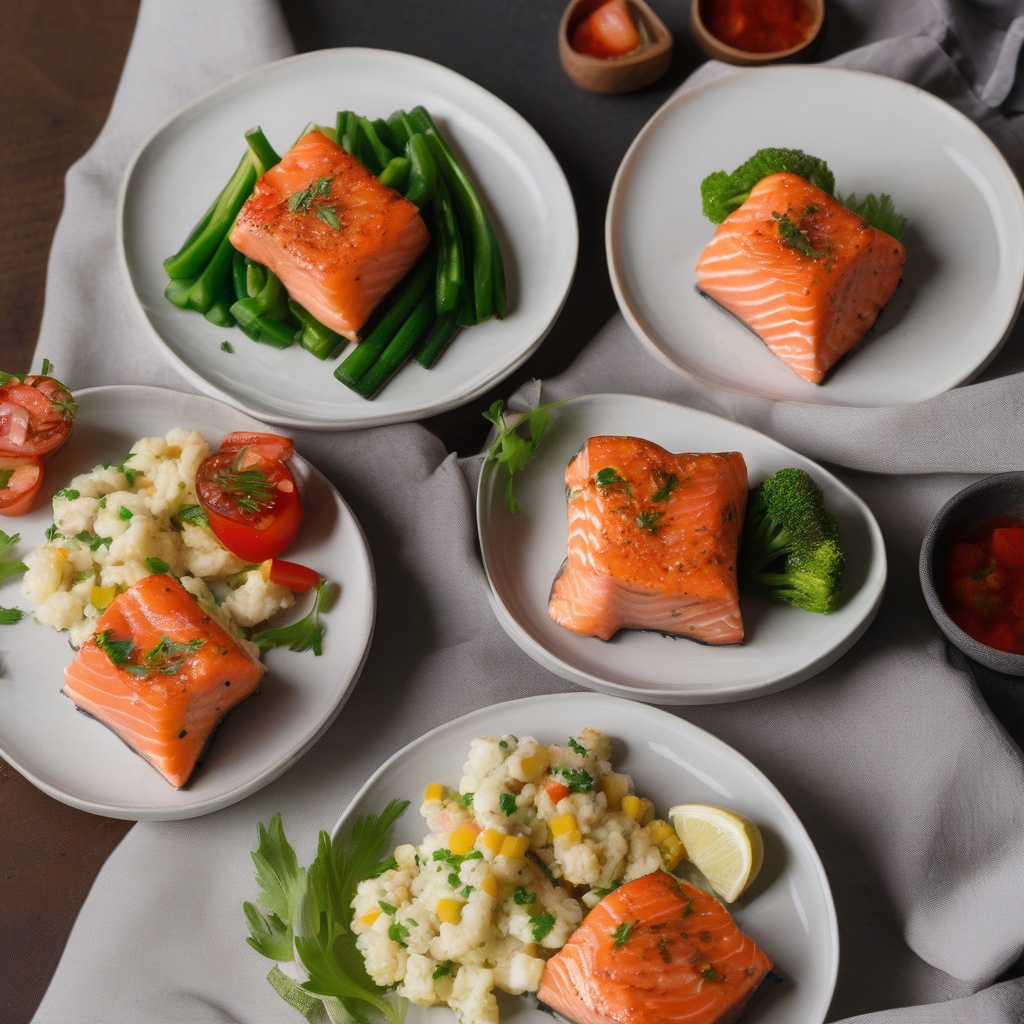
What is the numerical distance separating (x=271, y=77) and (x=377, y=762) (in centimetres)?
252

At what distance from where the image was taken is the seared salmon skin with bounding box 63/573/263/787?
276cm

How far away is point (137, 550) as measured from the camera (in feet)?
9.71

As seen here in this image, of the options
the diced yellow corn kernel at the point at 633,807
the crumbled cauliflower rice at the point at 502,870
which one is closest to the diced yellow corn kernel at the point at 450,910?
the crumbled cauliflower rice at the point at 502,870

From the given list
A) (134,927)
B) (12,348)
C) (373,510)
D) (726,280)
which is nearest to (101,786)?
(134,927)

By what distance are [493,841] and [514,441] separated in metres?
1.22

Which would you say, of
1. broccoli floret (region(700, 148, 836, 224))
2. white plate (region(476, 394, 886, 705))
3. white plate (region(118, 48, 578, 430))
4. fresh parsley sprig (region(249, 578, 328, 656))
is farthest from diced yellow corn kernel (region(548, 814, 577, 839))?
broccoli floret (region(700, 148, 836, 224))

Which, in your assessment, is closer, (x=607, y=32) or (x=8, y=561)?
(x=8, y=561)

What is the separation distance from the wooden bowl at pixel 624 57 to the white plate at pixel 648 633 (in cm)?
134

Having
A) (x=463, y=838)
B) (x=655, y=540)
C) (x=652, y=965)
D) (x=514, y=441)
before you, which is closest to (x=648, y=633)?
(x=655, y=540)

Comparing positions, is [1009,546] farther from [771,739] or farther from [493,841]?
[493,841]

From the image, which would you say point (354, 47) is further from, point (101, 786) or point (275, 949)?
point (275, 949)

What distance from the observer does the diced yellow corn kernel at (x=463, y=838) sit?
2684 mm

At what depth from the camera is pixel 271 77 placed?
368 centimetres

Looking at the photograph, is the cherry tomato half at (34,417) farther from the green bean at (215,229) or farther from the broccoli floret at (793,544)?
the broccoli floret at (793,544)
